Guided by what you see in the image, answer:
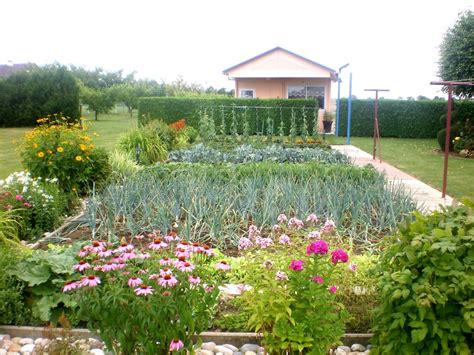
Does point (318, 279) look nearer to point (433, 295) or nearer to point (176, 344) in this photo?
point (433, 295)

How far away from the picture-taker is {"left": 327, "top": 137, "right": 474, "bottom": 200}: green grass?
33.3ft

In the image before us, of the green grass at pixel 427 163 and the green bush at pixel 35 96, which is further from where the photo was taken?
the green bush at pixel 35 96

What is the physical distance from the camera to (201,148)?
10562mm

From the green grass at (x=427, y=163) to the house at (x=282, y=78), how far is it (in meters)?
5.71

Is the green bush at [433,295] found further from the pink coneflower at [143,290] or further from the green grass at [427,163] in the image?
the green grass at [427,163]

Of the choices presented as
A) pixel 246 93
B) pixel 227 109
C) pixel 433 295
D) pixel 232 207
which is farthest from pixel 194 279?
pixel 246 93

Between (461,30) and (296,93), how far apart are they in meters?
9.95

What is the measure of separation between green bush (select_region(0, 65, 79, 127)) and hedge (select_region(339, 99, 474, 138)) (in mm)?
12461

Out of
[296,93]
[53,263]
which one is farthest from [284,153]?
[296,93]

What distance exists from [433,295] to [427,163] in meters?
12.0

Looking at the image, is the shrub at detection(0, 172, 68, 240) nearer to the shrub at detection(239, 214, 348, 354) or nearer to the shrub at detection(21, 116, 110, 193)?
the shrub at detection(21, 116, 110, 193)

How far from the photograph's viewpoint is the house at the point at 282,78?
25.5 metres

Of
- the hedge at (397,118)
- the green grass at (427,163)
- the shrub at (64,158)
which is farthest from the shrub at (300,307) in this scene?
the hedge at (397,118)

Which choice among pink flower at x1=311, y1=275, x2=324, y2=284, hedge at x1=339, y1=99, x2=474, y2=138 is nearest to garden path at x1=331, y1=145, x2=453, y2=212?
pink flower at x1=311, y1=275, x2=324, y2=284
